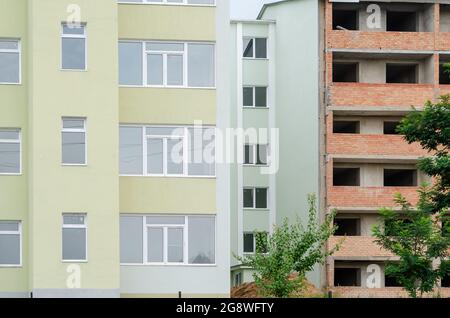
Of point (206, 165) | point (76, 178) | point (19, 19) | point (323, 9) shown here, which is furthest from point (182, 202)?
point (323, 9)

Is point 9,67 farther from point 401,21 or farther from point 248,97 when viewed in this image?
point 401,21

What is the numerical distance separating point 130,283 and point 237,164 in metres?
21.4

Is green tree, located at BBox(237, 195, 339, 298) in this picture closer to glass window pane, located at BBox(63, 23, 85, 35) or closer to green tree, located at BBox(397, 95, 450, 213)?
green tree, located at BBox(397, 95, 450, 213)

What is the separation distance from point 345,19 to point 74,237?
2537 cm

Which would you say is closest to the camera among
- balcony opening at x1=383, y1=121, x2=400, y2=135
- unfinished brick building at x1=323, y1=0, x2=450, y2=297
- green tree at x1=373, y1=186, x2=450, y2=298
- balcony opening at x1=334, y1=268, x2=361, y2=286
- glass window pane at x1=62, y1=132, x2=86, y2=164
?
green tree at x1=373, y1=186, x2=450, y2=298

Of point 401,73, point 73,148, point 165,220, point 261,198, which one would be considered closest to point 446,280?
point 165,220

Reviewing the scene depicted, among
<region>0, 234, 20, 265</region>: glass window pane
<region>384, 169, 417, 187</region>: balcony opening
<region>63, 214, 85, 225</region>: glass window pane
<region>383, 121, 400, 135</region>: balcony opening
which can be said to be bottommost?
<region>0, 234, 20, 265</region>: glass window pane

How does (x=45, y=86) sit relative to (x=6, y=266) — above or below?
above

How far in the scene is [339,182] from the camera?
171 ft

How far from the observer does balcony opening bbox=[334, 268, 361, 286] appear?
48688mm

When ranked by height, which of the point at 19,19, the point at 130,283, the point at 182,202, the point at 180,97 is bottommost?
the point at 130,283

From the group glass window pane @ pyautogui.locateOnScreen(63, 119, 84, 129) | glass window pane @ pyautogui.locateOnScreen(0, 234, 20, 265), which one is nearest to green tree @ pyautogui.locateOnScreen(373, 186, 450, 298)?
glass window pane @ pyautogui.locateOnScreen(63, 119, 84, 129)

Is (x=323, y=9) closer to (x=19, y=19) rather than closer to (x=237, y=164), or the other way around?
(x=237, y=164)

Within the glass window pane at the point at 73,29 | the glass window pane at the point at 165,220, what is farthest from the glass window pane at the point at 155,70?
the glass window pane at the point at 165,220
